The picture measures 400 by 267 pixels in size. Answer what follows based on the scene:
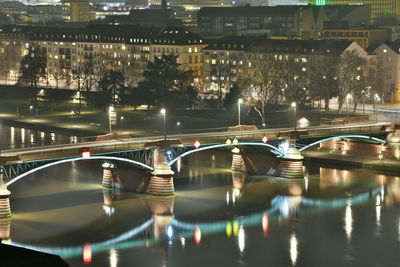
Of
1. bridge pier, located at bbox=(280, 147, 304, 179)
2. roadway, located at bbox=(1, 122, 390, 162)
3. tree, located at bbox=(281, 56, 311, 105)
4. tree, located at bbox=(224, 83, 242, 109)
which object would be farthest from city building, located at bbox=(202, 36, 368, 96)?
bridge pier, located at bbox=(280, 147, 304, 179)

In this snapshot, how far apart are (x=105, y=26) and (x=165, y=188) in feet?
215

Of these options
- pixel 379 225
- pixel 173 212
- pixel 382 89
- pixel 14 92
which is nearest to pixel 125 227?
pixel 173 212

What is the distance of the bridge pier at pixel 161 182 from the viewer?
52000mm

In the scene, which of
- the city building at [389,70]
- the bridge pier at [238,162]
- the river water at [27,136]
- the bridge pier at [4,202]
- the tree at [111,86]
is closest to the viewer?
the bridge pier at [4,202]

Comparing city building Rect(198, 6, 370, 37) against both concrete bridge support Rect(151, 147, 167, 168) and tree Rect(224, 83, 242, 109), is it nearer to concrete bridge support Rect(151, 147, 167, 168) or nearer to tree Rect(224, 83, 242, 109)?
tree Rect(224, 83, 242, 109)

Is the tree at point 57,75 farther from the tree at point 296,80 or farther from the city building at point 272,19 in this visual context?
the tree at point 296,80

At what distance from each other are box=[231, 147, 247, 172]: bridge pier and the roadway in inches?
40.3

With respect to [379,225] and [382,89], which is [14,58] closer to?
[382,89]

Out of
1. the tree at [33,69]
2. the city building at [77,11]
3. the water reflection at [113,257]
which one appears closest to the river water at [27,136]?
the tree at [33,69]

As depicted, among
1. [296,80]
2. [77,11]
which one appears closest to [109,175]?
[296,80]

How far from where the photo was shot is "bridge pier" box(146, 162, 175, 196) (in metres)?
52.0

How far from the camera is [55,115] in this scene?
8806cm

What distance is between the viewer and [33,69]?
343 ft

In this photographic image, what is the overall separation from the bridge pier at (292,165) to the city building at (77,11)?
11521 centimetres
